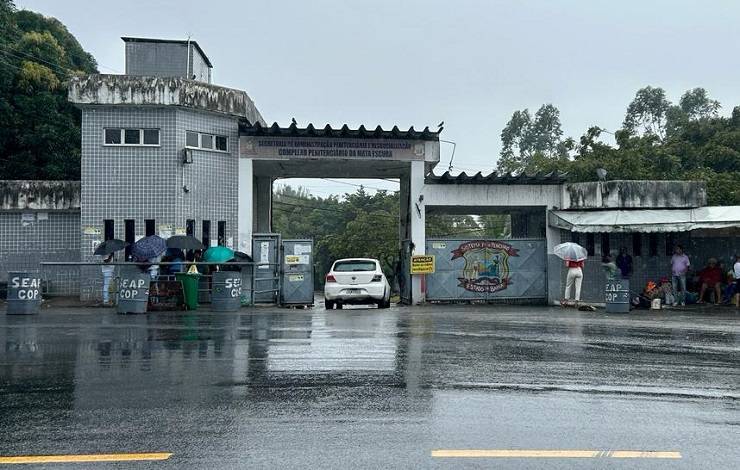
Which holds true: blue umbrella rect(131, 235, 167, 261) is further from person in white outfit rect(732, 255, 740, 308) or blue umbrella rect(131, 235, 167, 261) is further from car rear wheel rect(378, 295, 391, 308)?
person in white outfit rect(732, 255, 740, 308)

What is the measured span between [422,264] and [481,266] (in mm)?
2009

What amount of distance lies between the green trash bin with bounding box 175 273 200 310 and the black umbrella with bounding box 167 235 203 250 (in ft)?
2.47

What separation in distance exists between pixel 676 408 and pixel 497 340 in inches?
217

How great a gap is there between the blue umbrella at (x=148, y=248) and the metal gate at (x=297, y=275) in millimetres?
3790

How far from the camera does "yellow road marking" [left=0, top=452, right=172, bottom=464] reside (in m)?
5.70

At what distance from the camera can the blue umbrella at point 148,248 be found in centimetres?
2028

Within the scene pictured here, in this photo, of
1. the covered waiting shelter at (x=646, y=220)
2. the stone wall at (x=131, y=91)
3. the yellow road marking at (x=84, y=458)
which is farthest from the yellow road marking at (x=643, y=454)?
the stone wall at (x=131, y=91)

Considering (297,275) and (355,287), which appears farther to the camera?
(297,275)

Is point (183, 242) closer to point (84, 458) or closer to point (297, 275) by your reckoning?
point (297, 275)

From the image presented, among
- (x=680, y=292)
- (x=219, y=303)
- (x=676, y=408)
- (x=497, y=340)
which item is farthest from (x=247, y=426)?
(x=680, y=292)

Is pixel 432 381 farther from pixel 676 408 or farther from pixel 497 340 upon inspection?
pixel 497 340

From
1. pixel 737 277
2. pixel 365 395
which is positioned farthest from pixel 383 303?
pixel 365 395

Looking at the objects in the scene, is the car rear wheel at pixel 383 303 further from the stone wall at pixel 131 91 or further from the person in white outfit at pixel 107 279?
the stone wall at pixel 131 91

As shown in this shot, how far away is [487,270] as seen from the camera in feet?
81.7
